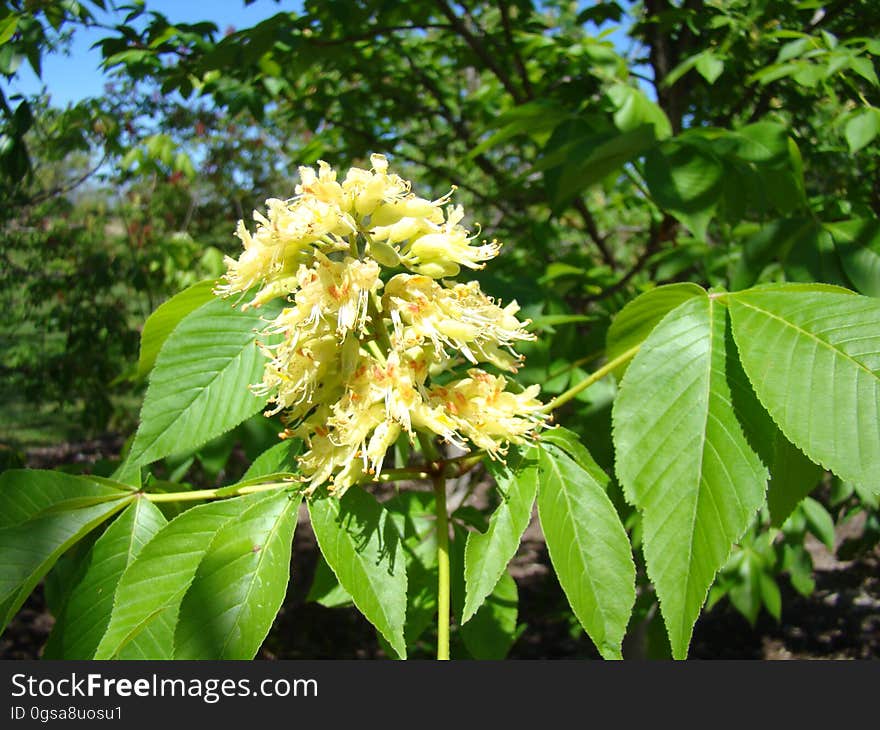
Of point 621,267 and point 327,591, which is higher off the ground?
point 621,267

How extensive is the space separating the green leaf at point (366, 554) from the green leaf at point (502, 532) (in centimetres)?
12

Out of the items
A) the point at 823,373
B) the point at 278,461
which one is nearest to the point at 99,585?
the point at 278,461

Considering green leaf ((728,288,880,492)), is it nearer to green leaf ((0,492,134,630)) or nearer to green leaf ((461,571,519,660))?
green leaf ((461,571,519,660))

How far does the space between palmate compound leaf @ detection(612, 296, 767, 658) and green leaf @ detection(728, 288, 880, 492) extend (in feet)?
0.24

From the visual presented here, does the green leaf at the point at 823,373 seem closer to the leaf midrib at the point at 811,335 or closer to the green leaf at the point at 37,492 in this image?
the leaf midrib at the point at 811,335

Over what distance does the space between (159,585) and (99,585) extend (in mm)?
207

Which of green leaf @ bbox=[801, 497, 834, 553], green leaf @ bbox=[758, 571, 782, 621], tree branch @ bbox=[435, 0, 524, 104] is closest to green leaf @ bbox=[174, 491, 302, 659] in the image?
tree branch @ bbox=[435, 0, 524, 104]

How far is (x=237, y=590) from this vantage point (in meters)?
1.16

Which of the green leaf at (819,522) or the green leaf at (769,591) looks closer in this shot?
the green leaf at (819,522)

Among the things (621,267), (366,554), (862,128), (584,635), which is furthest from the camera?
(621,267)

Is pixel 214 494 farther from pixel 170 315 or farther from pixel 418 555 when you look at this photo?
pixel 418 555

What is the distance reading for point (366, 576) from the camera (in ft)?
4.07

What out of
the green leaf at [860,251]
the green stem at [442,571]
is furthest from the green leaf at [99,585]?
the green leaf at [860,251]

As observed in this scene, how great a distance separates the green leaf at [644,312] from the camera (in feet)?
4.65
